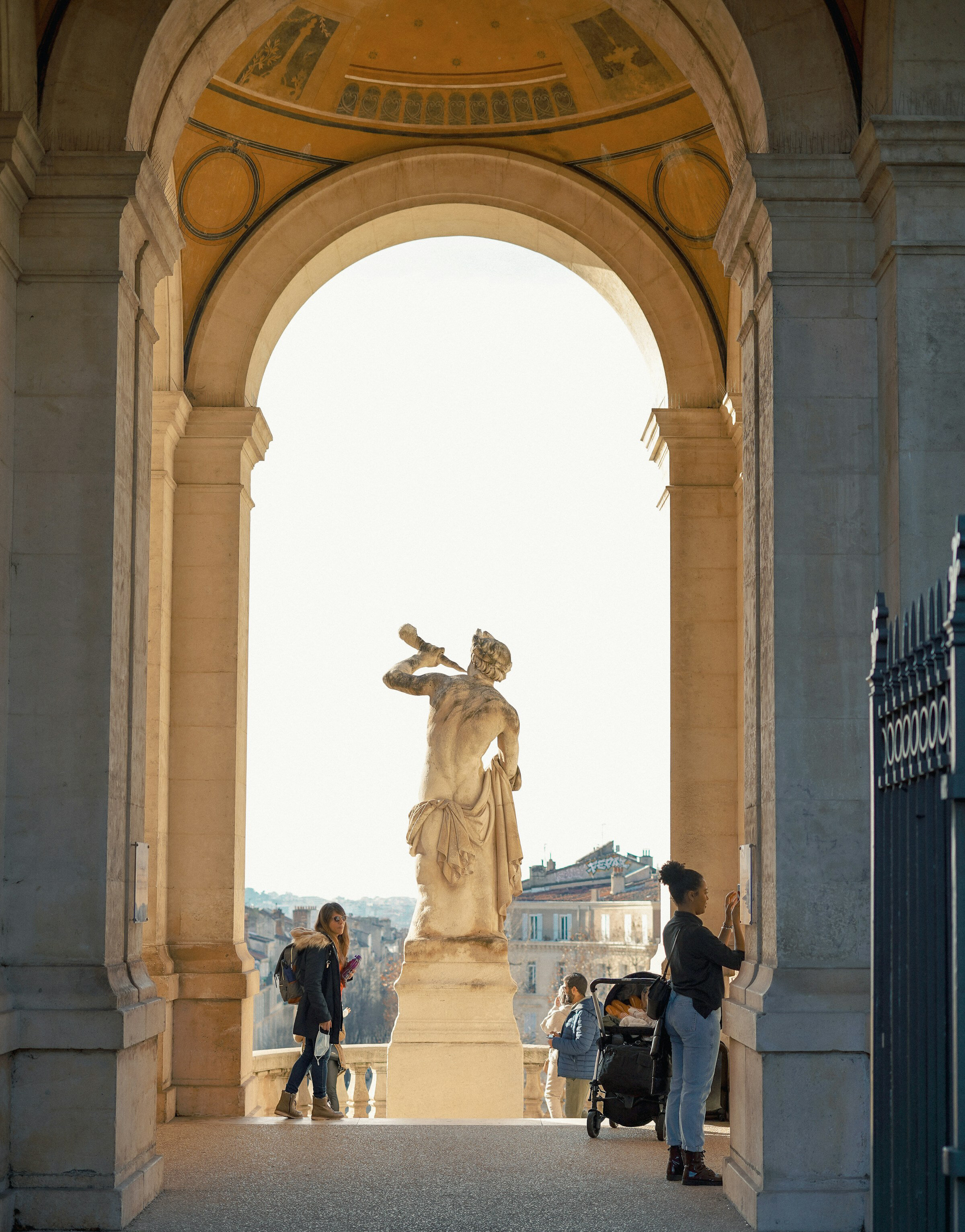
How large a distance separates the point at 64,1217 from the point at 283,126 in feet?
33.4

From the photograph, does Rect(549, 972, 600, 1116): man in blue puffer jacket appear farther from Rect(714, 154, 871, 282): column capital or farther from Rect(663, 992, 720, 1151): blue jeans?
Rect(714, 154, 871, 282): column capital

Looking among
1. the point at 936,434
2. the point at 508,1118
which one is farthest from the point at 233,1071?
the point at 936,434

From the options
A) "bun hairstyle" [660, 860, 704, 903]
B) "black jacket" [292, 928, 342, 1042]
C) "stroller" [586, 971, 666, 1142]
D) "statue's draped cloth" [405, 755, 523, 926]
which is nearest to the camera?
"bun hairstyle" [660, 860, 704, 903]

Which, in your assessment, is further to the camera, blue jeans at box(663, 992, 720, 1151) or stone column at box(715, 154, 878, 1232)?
blue jeans at box(663, 992, 720, 1151)

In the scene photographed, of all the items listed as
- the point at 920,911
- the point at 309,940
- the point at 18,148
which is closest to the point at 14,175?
the point at 18,148

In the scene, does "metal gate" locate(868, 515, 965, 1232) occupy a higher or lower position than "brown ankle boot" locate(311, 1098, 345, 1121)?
higher

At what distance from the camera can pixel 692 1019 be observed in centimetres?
837

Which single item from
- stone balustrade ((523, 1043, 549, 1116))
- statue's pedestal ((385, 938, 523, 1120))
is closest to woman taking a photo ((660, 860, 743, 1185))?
statue's pedestal ((385, 938, 523, 1120))

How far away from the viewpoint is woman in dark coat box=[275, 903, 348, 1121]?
424 inches

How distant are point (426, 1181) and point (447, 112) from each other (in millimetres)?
10231

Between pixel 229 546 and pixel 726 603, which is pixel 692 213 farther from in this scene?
pixel 229 546

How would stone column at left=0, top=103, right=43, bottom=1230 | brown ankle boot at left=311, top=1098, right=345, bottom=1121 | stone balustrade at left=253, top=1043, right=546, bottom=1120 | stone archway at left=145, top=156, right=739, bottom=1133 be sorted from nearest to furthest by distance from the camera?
stone column at left=0, top=103, right=43, bottom=1230, brown ankle boot at left=311, top=1098, right=345, bottom=1121, stone archway at left=145, top=156, right=739, bottom=1133, stone balustrade at left=253, top=1043, right=546, bottom=1120

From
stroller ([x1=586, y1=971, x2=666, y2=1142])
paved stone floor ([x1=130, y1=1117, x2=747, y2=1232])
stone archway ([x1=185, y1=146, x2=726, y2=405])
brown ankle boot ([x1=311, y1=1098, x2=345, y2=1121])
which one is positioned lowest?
brown ankle boot ([x1=311, y1=1098, x2=345, y2=1121])

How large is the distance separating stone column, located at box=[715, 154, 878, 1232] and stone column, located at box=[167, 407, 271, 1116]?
564 cm
